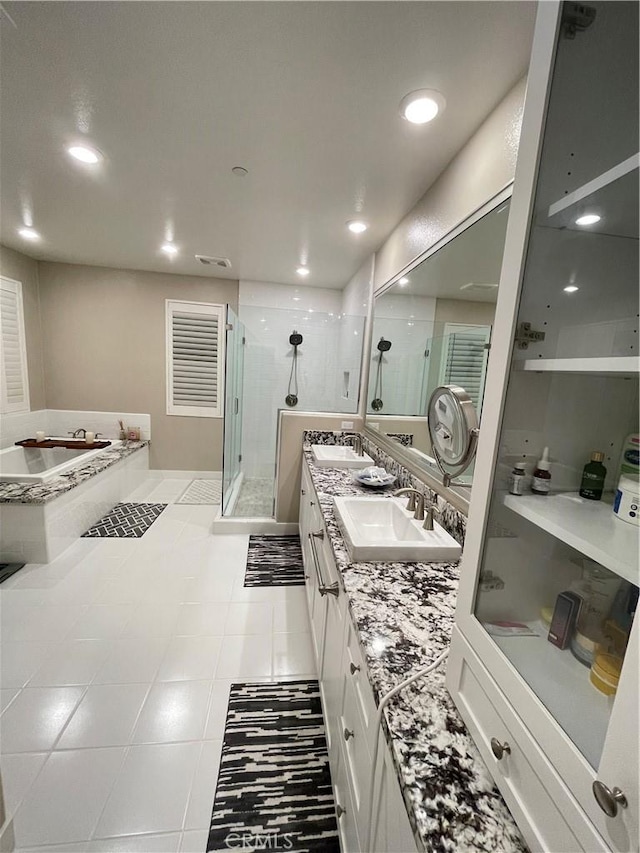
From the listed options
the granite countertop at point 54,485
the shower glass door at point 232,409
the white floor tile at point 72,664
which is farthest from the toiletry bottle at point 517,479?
the granite countertop at point 54,485

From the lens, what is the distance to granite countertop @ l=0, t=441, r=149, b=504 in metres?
2.44

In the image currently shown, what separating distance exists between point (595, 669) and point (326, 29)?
1798 mm

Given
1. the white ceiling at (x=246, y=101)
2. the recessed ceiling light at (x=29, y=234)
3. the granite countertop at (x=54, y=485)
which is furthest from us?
the recessed ceiling light at (x=29, y=234)

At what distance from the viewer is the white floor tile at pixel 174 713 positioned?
1431 mm

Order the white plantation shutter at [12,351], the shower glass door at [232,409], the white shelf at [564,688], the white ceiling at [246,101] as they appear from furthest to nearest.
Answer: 1. the white plantation shutter at [12,351]
2. the shower glass door at [232,409]
3. the white ceiling at [246,101]
4. the white shelf at [564,688]

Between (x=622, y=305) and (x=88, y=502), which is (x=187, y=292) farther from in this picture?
(x=622, y=305)

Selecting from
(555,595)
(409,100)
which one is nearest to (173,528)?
(555,595)

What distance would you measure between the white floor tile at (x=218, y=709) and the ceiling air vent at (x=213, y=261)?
342cm

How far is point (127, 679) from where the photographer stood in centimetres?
167

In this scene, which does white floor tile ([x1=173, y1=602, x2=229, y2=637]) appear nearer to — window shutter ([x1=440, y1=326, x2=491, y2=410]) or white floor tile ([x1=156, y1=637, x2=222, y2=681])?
white floor tile ([x1=156, y1=637, x2=222, y2=681])

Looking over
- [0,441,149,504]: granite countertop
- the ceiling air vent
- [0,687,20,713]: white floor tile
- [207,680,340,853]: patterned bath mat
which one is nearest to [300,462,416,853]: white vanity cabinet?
[207,680,340,853]: patterned bath mat

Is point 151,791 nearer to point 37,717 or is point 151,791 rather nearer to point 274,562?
point 37,717

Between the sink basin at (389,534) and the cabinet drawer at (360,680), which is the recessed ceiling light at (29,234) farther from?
the cabinet drawer at (360,680)

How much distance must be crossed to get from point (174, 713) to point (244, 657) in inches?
15.6
